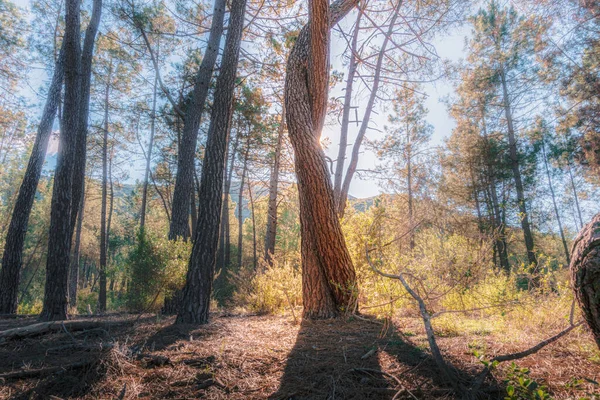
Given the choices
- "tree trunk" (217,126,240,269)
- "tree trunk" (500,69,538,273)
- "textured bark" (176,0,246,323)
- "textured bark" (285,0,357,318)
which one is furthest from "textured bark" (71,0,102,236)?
"tree trunk" (500,69,538,273)

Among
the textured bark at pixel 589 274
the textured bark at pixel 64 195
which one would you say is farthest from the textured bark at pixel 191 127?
the textured bark at pixel 589 274

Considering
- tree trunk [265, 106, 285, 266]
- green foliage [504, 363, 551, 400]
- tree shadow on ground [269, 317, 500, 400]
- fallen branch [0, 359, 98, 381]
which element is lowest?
tree shadow on ground [269, 317, 500, 400]

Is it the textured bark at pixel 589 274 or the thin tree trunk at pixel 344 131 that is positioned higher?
the thin tree trunk at pixel 344 131

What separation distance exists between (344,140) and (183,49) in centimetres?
631

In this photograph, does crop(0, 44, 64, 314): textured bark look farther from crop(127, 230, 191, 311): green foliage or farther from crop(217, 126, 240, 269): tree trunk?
crop(217, 126, 240, 269): tree trunk

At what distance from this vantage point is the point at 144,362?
6.13 ft

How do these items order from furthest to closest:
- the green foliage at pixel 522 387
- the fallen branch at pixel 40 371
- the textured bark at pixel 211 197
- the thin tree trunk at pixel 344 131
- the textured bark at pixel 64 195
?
the thin tree trunk at pixel 344 131 < the textured bark at pixel 64 195 < the textured bark at pixel 211 197 < the fallen branch at pixel 40 371 < the green foliage at pixel 522 387

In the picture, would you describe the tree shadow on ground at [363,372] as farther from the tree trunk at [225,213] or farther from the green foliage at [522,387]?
the tree trunk at [225,213]

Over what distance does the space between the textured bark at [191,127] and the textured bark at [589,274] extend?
551cm

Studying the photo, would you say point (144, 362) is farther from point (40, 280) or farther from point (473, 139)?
point (40, 280)

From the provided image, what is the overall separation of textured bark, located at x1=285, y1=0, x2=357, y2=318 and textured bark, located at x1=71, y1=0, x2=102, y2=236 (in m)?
4.57

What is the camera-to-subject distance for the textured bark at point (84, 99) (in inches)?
215

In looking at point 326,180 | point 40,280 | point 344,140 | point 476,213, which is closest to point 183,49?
point 344,140

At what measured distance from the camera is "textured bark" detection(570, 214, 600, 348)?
3.86 feet
